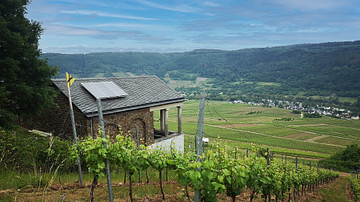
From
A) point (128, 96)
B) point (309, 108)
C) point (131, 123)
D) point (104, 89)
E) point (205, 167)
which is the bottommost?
point (309, 108)

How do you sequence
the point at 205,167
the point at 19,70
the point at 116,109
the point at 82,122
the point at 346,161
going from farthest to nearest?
the point at 346,161 < the point at 116,109 < the point at 82,122 < the point at 19,70 < the point at 205,167

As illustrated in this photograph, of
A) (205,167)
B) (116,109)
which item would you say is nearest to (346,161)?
(116,109)

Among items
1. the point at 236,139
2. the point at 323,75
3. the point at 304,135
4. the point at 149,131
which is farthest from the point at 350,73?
the point at 149,131

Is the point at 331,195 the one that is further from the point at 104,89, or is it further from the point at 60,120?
the point at 60,120

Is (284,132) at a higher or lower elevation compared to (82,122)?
lower

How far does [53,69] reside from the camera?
14477 mm

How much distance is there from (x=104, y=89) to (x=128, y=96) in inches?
64.4

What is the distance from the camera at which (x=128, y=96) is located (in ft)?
53.4

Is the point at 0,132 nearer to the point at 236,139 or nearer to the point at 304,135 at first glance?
the point at 236,139

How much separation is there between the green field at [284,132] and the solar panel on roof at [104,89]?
105 ft

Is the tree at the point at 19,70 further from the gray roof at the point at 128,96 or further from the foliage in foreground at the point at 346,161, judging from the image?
the foliage in foreground at the point at 346,161

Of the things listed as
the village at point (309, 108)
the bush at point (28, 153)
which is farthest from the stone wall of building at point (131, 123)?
the village at point (309, 108)

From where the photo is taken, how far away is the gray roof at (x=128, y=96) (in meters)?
13.8

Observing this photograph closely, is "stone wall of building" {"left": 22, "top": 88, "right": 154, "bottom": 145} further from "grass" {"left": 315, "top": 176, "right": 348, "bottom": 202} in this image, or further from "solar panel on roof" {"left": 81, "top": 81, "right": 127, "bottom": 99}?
"grass" {"left": 315, "top": 176, "right": 348, "bottom": 202}
